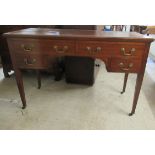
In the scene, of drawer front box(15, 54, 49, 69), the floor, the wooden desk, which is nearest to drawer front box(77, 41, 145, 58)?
the wooden desk

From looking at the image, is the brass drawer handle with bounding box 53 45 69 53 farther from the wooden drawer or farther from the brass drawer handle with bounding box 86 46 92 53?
the wooden drawer

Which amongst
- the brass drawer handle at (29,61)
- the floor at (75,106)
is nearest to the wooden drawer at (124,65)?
the floor at (75,106)

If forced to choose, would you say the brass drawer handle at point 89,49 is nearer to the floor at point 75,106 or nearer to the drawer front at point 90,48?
the drawer front at point 90,48

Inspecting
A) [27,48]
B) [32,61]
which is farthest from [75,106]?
[27,48]

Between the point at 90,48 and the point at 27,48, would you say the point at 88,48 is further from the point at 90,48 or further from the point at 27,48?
the point at 27,48

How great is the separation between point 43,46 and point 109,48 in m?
0.51

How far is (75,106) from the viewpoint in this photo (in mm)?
1596

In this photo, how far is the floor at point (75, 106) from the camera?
1.36 meters

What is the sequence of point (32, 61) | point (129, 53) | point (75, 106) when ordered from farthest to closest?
1. point (75, 106)
2. point (32, 61)
3. point (129, 53)

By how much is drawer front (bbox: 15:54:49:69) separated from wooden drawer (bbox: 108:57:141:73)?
535 mm

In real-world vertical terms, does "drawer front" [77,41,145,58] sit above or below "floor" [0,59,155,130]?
above

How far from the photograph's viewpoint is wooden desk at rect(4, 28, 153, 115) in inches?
46.1

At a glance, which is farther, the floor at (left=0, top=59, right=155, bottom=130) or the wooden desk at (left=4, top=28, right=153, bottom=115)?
the floor at (left=0, top=59, right=155, bottom=130)
